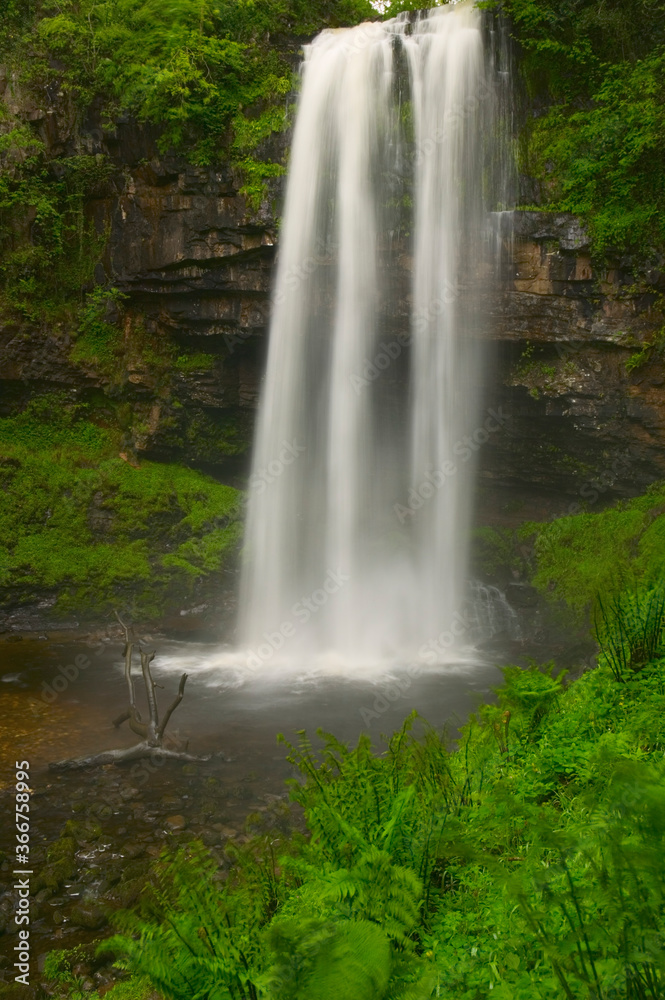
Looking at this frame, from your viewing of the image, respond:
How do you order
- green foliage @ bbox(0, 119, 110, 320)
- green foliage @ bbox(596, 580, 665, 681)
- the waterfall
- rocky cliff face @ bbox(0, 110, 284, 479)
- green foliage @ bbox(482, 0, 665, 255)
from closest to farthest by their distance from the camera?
green foliage @ bbox(596, 580, 665, 681), green foliage @ bbox(482, 0, 665, 255), the waterfall, rocky cliff face @ bbox(0, 110, 284, 479), green foliage @ bbox(0, 119, 110, 320)

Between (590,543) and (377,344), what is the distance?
6.19m

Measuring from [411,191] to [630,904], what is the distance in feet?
49.9

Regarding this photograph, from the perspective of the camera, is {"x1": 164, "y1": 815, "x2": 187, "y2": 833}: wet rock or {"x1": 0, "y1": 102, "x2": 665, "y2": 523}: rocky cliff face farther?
{"x1": 0, "y1": 102, "x2": 665, "y2": 523}: rocky cliff face

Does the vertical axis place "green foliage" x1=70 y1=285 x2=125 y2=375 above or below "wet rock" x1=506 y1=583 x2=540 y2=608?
above

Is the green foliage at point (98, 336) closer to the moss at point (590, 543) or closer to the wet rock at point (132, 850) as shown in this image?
the moss at point (590, 543)

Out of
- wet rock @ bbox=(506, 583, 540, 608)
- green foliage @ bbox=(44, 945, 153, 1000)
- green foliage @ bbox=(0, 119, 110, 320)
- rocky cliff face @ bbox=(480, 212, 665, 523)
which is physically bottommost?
green foliage @ bbox=(44, 945, 153, 1000)

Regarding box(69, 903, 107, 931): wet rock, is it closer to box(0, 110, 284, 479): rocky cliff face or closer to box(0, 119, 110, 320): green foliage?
box(0, 110, 284, 479): rocky cliff face

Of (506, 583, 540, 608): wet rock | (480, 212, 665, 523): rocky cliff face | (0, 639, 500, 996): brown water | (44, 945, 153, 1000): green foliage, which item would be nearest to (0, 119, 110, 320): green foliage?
(0, 639, 500, 996): brown water

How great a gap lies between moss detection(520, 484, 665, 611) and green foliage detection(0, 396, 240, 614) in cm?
691

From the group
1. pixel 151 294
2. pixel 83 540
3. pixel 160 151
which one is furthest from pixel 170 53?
pixel 83 540

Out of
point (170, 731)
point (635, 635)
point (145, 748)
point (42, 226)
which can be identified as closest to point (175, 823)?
point (145, 748)

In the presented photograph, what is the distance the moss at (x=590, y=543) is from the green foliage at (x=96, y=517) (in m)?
6.91

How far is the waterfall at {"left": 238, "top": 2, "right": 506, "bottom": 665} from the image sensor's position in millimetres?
14859

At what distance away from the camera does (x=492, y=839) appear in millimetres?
3479
